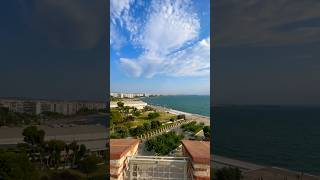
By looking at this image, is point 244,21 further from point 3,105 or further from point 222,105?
point 3,105

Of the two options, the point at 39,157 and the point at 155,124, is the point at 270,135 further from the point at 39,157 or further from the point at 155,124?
the point at 155,124

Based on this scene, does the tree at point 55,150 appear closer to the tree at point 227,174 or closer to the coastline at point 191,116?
the tree at point 227,174

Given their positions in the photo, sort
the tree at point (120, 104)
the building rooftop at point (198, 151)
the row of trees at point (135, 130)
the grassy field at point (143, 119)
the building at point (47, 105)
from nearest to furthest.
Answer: the building rooftop at point (198, 151)
the building at point (47, 105)
the row of trees at point (135, 130)
the grassy field at point (143, 119)
the tree at point (120, 104)

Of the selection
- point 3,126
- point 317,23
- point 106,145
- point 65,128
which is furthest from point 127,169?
point 317,23

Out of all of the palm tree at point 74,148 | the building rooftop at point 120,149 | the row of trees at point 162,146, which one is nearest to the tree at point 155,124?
the row of trees at point 162,146

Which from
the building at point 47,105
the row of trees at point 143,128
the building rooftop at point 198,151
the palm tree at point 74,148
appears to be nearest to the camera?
the building rooftop at point 198,151

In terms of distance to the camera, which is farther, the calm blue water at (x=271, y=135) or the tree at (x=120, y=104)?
the tree at (x=120, y=104)
